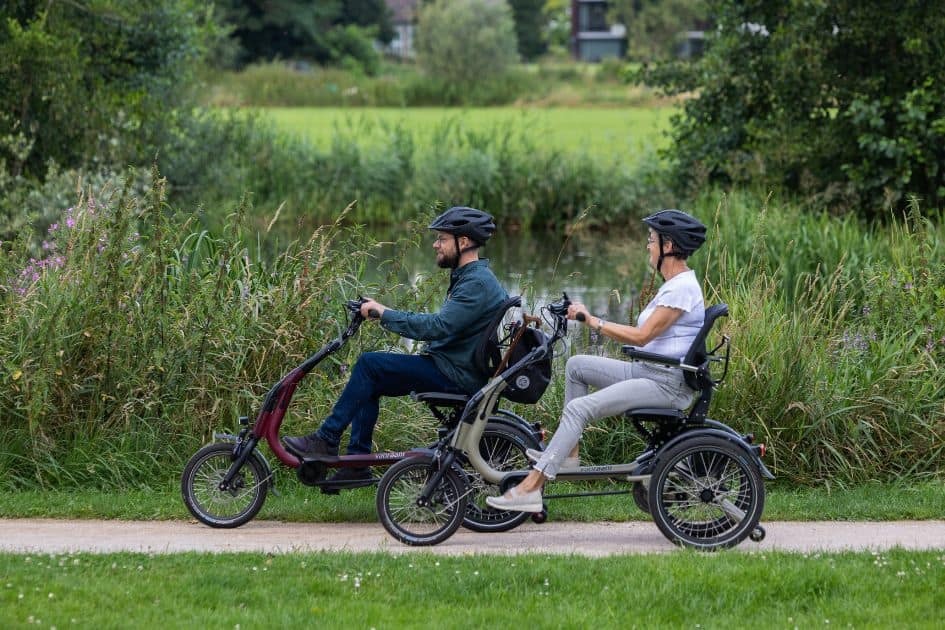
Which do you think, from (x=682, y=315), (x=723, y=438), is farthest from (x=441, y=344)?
(x=723, y=438)

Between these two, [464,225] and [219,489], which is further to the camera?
[219,489]

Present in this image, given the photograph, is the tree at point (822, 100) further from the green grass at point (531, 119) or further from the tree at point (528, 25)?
the tree at point (528, 25)

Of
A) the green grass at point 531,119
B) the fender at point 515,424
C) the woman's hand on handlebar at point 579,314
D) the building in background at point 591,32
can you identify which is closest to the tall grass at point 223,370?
the fender at point 515,424

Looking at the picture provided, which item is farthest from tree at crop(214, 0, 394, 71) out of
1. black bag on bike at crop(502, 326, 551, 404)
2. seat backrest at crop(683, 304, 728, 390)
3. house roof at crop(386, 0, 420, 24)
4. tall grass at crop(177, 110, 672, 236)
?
seat backrest at crop(683, 304, 728, 390)

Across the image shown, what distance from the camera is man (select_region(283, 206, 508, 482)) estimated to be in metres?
6.94

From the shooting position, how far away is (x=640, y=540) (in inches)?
274

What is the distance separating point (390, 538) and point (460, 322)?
108cm

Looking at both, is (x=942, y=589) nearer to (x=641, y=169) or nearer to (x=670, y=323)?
(x=670, y=323)

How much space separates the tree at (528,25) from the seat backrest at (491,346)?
82449 mm

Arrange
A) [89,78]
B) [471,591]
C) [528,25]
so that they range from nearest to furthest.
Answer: [471,591]
[89,78]
[528,25]

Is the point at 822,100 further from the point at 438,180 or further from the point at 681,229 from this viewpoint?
the point at 681,229

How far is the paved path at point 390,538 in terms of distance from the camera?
6719 millimetres

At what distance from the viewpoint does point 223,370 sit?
8695mm

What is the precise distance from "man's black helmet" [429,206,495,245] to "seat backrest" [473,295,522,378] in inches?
13.9
